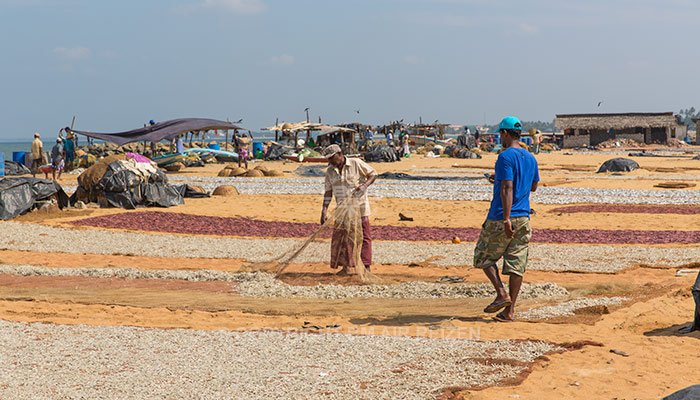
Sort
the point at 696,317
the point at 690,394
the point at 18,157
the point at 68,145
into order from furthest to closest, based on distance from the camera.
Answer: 1. the point at 18,157
2. the point at 68,145
3. the point at 696,317
4. the point at 690,394

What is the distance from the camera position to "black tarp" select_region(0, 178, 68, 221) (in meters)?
14.6

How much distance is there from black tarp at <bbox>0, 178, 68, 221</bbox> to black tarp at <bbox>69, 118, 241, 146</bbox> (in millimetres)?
13021

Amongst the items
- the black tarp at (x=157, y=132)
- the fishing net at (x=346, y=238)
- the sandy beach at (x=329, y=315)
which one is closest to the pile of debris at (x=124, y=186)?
the sandy beach at (x=329, y=315)

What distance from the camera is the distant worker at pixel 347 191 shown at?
8.05m

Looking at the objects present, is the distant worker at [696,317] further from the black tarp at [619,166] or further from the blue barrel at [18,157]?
the blue barrel at [18,157]

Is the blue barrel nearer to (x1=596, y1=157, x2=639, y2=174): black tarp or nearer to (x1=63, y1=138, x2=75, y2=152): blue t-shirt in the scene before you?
(x1=63, y1=138, x2=75, y2=152): blue t-shirt

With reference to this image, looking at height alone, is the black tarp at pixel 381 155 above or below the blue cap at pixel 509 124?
below

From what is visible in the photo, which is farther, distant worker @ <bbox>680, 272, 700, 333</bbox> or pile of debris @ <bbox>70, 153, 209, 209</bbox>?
pile of debris @ <bbox>70, 153, 209, 209</bbox>

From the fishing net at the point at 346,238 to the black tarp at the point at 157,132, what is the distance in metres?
21.5

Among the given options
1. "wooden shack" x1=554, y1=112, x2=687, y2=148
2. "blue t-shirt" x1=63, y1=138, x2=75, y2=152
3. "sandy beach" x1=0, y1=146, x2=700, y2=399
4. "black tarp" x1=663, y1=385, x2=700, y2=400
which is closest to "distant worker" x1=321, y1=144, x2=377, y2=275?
"sandy beach" x1=0, y1=146, x2=700, y2=399

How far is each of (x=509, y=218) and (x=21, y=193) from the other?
40.3 ft

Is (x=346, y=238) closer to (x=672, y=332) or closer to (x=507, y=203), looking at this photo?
(x=507, y=203)

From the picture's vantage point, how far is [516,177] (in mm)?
5926

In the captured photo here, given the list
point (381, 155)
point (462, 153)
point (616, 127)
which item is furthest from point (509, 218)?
point (616, 127)
